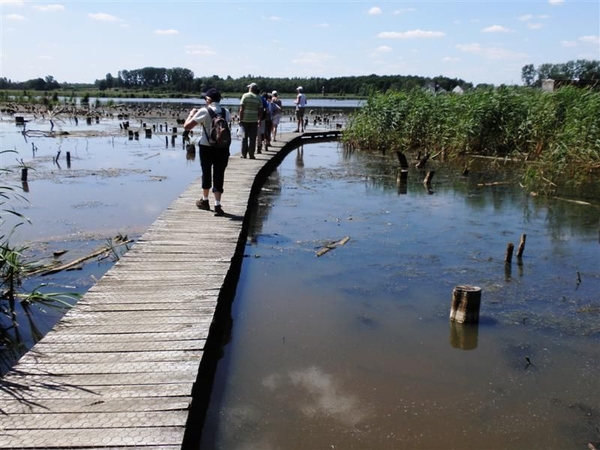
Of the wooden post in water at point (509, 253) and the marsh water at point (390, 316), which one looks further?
the wooden post in water at point (509, 253)

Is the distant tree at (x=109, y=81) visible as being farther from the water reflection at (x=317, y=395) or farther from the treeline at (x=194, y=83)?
the water reflection at (x=317, y=395)

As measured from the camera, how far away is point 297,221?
9.45 metres

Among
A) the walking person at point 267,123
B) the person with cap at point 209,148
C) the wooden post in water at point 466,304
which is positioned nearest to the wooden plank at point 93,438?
the wooden post in water at point 466,304

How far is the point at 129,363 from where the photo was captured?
3715 mm

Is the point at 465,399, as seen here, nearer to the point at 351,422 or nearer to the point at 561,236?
the point at 351,422

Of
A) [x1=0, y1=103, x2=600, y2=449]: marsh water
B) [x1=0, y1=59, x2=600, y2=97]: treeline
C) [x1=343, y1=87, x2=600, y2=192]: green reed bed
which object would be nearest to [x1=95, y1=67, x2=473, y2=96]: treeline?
[x1=0, y1=59, x2=600, y2=97]: treeline

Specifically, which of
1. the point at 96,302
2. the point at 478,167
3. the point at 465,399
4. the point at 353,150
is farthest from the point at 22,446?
the point at 353,150

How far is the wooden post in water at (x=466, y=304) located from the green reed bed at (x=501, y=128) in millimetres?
8239

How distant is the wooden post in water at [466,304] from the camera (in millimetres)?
5348

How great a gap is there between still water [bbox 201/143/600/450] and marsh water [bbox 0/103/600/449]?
0.05 feet

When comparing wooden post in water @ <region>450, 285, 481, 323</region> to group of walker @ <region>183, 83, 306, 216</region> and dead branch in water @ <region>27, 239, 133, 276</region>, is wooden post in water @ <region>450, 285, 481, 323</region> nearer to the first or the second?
group of walker @ <region>183, 83, 306, 216</region>

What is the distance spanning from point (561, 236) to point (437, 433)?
6049 millimetres

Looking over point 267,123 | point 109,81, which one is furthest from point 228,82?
point 267,123

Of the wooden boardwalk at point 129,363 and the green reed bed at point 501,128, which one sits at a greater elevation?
the green reed bed at point 501,128
